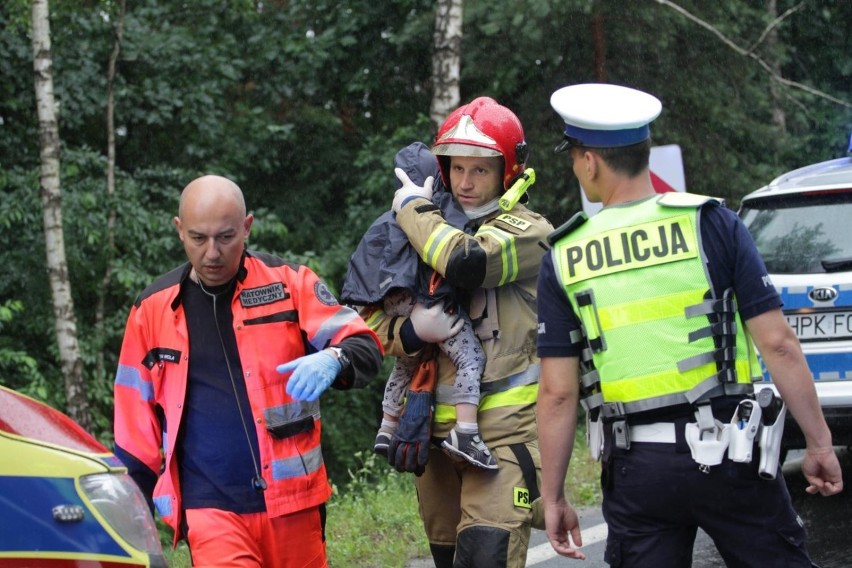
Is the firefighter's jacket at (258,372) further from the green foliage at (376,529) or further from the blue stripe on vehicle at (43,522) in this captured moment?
the green foliage at (376,529)

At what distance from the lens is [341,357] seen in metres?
3.60

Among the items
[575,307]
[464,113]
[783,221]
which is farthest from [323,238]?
[575,307]

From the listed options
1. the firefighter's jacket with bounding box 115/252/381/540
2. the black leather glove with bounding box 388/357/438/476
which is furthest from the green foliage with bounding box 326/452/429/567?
the firefighter's jacket with bounding box 115/252/381/540

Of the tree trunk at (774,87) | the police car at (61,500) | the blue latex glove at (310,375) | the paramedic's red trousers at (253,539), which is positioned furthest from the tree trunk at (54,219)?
the police car at (61,500)

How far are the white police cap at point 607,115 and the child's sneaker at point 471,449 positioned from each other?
3.78 feet

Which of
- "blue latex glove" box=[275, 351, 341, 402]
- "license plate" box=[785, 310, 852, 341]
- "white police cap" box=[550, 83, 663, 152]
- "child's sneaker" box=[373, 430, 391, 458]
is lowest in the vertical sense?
"child's sneaker" box=[373, 430, 391, 458]

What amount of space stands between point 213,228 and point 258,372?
434 mm

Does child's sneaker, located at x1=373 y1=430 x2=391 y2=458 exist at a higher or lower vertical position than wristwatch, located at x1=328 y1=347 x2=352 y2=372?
lower

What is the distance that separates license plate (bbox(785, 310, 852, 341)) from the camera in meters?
6.28

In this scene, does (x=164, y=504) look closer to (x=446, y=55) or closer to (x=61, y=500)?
(x=61, y=500)

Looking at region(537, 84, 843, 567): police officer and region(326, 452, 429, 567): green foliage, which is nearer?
region(537, 84, 843, 567): police officer

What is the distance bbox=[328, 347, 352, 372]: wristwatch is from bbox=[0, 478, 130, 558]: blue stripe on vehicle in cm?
94

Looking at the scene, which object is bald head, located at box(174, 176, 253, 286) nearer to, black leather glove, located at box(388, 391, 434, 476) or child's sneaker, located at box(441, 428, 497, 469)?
black leather glove, located at box(388, 391, 434, 476)

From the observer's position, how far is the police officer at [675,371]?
300 centimetres
